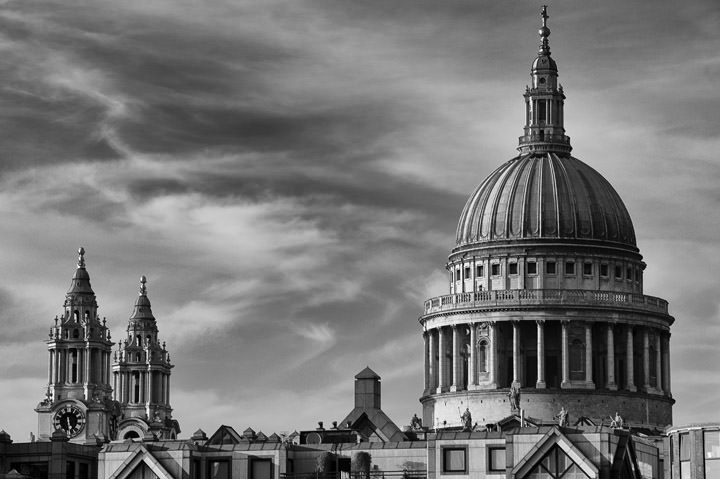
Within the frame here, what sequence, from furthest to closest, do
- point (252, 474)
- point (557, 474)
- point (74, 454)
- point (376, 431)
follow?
1. point (376, 431)
2. point (74, 454)
3. point (252, 474)
4. point (557, 474)

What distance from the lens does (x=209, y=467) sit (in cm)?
14650

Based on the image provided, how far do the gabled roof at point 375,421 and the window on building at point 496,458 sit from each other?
1173 inches

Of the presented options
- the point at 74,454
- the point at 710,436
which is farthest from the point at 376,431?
the point at 710,436

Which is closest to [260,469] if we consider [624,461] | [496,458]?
[496,458]

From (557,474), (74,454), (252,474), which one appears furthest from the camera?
(74,454)

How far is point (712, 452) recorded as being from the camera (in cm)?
14438

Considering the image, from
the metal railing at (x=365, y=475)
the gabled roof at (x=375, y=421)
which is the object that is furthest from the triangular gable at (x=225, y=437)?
the metal railing at (x=365, y=475)

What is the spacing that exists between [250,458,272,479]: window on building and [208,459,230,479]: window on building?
1.31 meters

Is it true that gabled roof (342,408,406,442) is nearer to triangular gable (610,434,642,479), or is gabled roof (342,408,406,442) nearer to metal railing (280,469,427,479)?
metal railing (280,469,427,479)

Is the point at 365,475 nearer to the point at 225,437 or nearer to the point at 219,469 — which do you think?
the point at 219,469

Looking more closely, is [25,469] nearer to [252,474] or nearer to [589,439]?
[252,474]

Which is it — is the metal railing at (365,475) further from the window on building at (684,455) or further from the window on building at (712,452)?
the window on building at (712,452)

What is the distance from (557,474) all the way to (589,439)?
2280 millimetres

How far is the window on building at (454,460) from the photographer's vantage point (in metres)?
144
